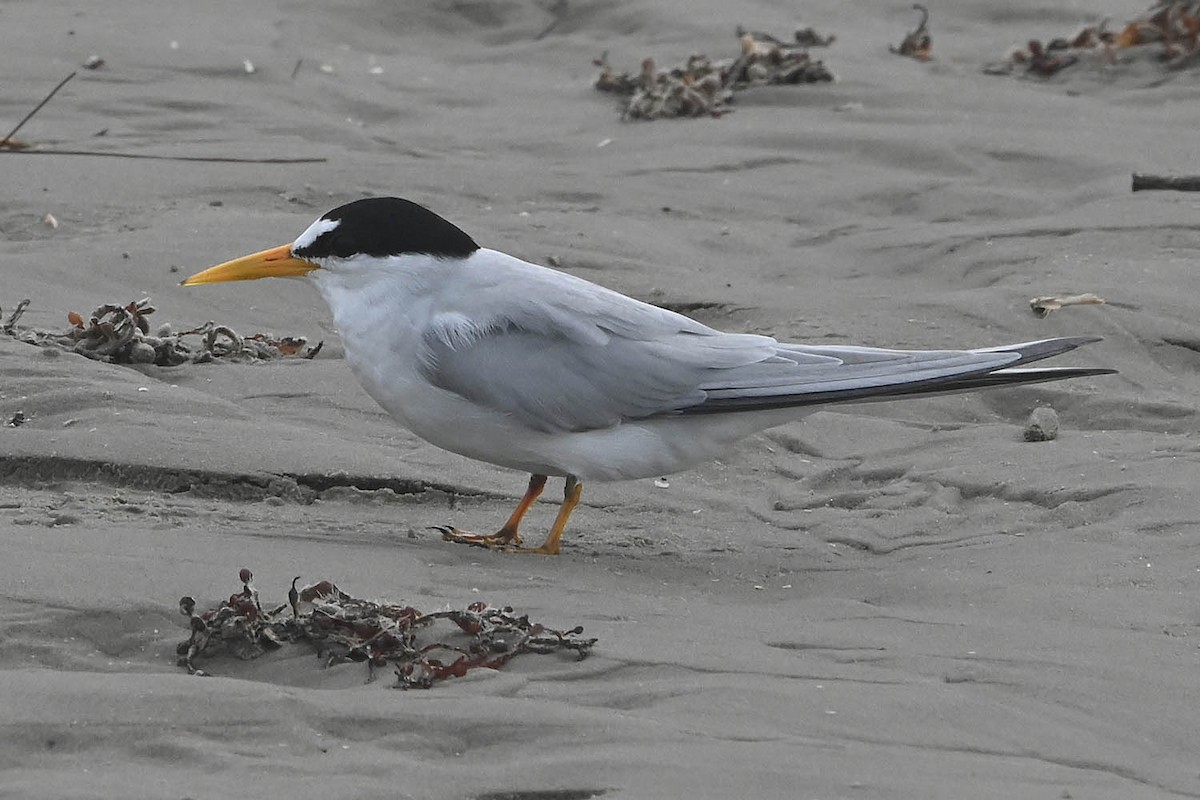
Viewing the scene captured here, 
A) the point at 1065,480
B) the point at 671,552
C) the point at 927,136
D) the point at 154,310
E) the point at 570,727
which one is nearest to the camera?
the point at 570,727

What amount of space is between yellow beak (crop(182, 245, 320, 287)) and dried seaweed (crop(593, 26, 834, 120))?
3.67 metres

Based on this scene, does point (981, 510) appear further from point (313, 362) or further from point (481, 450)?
point (313, 362)

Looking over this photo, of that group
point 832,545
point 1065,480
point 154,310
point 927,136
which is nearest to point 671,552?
Answer: point 832,545

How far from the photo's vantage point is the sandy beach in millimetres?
2955

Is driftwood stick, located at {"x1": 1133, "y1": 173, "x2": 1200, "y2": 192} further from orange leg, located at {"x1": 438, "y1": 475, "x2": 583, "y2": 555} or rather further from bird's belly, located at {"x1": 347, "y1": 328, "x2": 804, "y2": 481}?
orange leg, located at {"x1": 438, "y1": 475, "x2": 583, "y2": 555}

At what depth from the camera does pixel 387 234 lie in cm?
461

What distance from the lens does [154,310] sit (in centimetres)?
520

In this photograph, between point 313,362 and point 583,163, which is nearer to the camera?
point 313,362

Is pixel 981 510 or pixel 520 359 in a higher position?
pixel 520 359

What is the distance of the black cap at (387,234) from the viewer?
4.61 metres

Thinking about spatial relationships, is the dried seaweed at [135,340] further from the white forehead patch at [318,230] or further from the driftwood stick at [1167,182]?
the driftwood stick at [1167,182]

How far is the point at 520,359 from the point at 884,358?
3.10 ft

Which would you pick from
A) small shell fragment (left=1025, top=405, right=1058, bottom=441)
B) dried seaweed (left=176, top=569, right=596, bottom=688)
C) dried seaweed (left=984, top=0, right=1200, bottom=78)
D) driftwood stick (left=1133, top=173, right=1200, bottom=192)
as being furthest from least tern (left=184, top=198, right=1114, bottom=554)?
dried seaweed (left=984, top=0, right=1200, bottom=78)

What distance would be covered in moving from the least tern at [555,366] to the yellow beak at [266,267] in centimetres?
9
